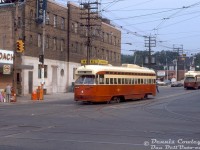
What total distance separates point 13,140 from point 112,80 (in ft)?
68.4

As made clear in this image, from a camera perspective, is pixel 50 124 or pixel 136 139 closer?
pixel 136 139

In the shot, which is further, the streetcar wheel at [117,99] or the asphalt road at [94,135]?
the streetcar wheel at [117,99]

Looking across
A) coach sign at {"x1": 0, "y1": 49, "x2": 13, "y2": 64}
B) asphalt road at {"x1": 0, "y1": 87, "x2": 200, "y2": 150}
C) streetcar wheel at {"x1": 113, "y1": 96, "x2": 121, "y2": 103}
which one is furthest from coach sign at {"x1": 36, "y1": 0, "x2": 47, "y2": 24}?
asphalt road at {"x1": 0, "y1": 87, "x2": 200, "y2": 150}

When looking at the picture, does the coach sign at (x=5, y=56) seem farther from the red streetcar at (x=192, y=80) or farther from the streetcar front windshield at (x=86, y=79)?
the red streetcar at (x=192, y=80)

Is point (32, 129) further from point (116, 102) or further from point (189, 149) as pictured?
point (116, 102)

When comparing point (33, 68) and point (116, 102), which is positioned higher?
point (33, 68)

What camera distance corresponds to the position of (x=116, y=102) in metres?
34.9

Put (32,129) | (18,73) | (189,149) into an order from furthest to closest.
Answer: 1. (18,73)
2. (32,129)
3. (189,149)

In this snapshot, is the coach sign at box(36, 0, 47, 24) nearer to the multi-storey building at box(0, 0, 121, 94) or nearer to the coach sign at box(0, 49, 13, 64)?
the multi-storey building at box(0, 0, 121, 94)

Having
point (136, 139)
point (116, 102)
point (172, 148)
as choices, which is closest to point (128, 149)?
point (172, 148)

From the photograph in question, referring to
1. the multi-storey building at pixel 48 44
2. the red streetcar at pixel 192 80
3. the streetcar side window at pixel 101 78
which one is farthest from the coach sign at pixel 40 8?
the red streetcar at pixel 192 80

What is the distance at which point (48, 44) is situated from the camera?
53.7 metres

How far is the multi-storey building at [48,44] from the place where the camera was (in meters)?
47.2

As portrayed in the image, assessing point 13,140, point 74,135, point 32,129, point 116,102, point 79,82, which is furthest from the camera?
point 116,102
